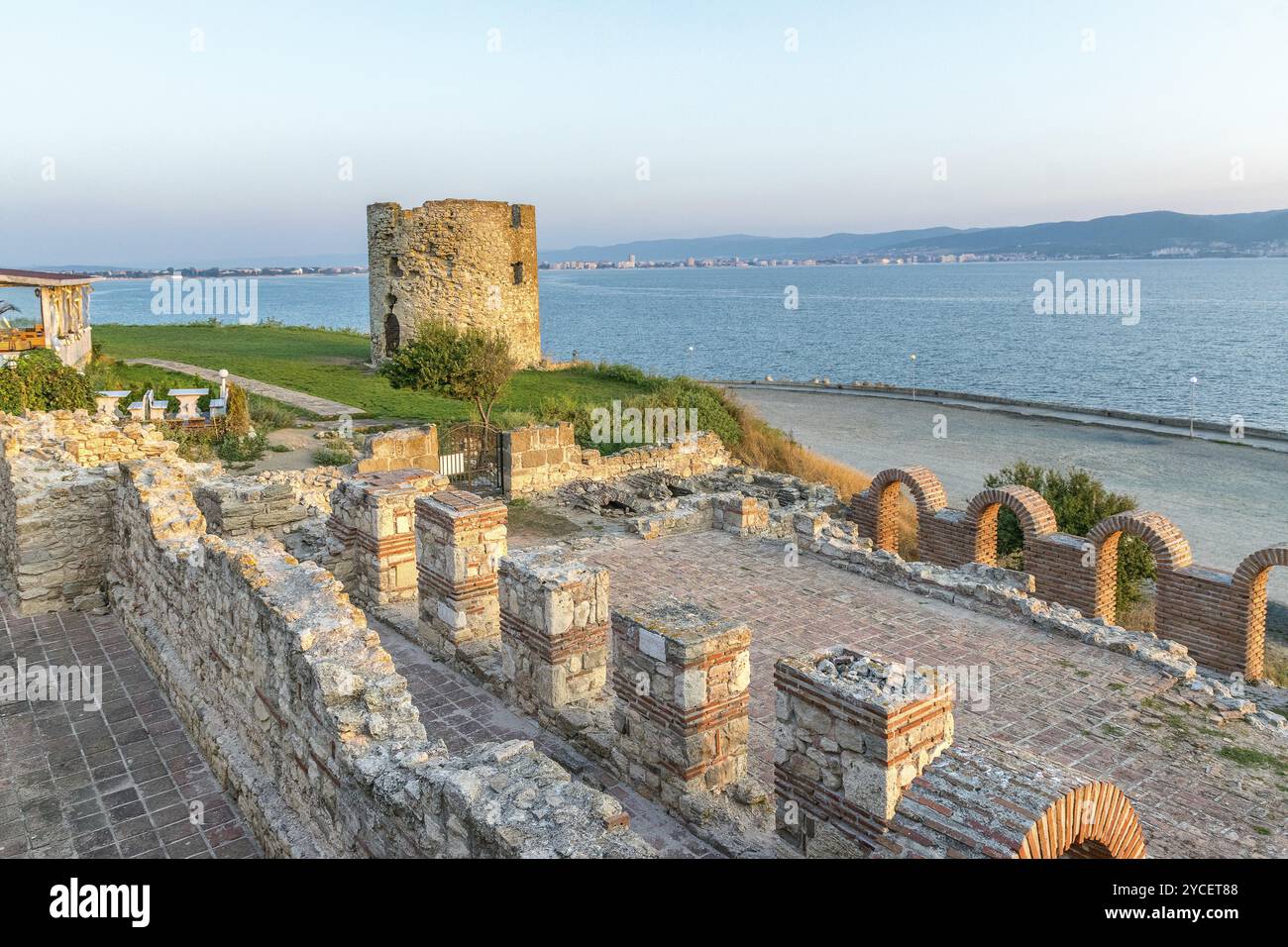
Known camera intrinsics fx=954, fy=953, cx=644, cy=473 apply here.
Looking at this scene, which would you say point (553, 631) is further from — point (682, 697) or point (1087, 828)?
point (1087, 828)

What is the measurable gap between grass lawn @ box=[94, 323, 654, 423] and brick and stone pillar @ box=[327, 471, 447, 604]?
527 inches

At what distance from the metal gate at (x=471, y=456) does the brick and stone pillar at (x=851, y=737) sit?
44.2 feet

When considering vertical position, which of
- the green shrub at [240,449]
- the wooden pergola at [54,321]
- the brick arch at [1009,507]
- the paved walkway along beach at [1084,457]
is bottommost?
the paved walkway along beach at [1084,457]

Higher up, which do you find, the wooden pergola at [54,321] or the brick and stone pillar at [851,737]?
the wooden pergola at [54,321]

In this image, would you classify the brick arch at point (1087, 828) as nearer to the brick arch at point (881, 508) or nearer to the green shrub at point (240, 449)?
the brick arch at point (881, 508)

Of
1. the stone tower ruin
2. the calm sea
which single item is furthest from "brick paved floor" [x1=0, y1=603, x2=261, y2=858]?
the calm sea

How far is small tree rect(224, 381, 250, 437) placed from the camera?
20016 millimetres

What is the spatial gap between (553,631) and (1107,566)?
8.16 metres

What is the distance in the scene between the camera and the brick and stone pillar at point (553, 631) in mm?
7652

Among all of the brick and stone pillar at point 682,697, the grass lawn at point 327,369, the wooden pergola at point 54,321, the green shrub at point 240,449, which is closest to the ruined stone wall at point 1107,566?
the brick and stone pillar at point 682,697

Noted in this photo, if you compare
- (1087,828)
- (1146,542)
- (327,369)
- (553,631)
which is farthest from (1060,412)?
(1087,828)
